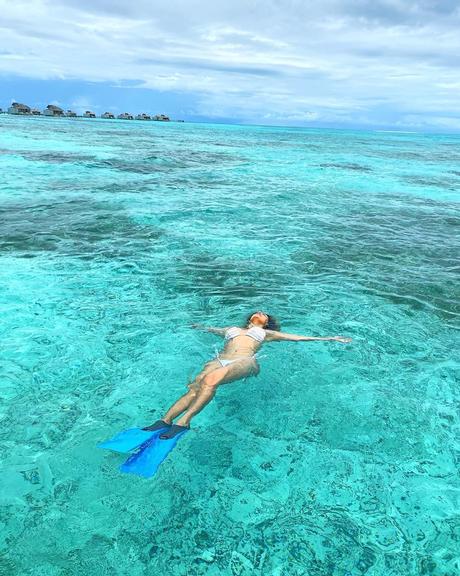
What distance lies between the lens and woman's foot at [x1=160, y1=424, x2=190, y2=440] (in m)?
6.70

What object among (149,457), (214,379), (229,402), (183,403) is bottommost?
(229,402)

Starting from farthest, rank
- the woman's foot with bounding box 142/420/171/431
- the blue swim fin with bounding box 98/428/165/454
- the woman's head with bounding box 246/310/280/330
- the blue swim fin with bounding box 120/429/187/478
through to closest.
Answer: the woman's head with bounding box 246/310/280/330
the woman's foot with bounding box 142/420/171/431
the blue swim fin with bounding box 98/428/165/454
the blue swim fin with bounding box 120/429/187/478

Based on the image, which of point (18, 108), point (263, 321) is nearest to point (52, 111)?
point (18, 108)

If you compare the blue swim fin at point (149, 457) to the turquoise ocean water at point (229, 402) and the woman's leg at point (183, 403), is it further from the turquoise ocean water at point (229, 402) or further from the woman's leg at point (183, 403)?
the woman's leg at point (183, 403)

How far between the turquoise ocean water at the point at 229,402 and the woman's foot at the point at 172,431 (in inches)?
12.9

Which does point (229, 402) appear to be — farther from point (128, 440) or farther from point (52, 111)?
point (52, 111)

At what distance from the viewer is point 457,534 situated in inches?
231

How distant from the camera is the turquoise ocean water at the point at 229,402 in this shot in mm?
5555

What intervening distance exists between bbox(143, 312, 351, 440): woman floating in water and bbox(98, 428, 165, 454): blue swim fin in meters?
0.16

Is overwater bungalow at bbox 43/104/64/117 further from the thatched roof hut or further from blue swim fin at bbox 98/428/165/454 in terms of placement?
blue swim fin at bbox 98/428/165/454

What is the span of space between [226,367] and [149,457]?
227 centimetres

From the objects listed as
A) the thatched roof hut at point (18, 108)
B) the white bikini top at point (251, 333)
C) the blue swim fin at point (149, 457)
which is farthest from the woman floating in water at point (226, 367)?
→ the thatched roof hut at point (18, 108)

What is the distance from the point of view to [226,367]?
26.6 feet

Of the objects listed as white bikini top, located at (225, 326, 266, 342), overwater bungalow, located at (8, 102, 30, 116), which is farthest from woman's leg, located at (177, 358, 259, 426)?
overwater bungalow, located at (8, 102, 30, 116)
